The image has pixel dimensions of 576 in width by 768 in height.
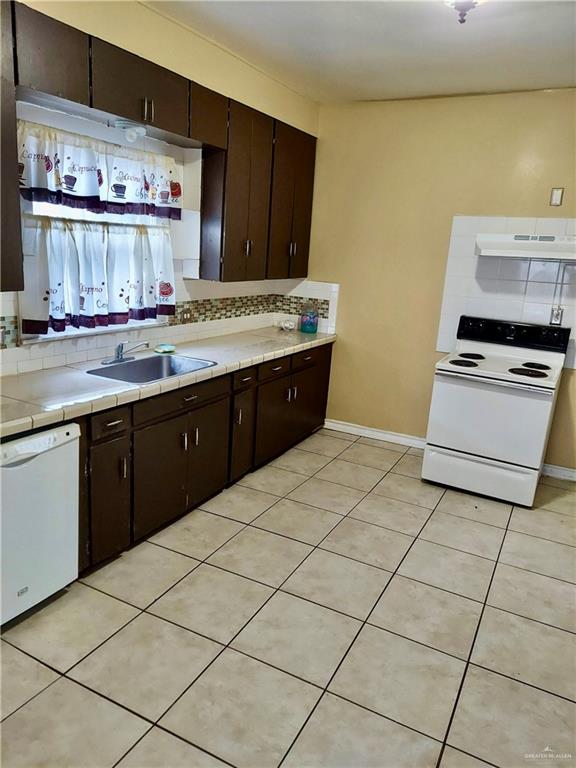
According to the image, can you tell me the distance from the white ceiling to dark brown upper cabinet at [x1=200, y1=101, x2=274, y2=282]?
1.25 feet

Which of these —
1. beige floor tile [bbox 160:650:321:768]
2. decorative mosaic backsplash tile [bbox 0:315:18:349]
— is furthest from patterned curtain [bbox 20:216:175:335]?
beige floor tile [bbox 160:650:321:768]

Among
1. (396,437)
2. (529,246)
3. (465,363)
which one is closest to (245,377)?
(465,363)

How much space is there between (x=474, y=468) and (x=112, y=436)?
92.1 inches

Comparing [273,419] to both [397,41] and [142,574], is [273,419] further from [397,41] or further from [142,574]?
[397,41]

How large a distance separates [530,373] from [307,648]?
7.41ft

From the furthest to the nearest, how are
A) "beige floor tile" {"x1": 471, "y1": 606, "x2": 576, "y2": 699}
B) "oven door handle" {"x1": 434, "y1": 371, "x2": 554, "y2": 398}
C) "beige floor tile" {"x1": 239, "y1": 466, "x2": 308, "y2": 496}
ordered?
"beige floor tile" {"x1": 239, "y1": 466, "x2": 308, "y2": 496} → "oven door handle" {"x1": 434, "y1": 371, "x2": 554, "y2": 398} → "beige floor tile" {"x1": 471, "y1": 606, "x2": 576, "y2": 699}

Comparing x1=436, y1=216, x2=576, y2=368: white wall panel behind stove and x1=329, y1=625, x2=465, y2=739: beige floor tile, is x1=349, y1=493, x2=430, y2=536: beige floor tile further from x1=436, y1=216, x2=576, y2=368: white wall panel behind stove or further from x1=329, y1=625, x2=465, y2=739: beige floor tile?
x1=436, y1=216, x2=576, y2=368: white wall panel behind stove

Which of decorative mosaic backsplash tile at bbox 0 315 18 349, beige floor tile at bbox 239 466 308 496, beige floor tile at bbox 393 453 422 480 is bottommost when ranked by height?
beige floor tile at bbox 239 466 308 496

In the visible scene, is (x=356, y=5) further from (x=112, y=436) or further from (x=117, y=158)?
(x=112, y=436)

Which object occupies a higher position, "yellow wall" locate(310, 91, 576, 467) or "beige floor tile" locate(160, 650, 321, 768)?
"yellow wall" locate(310, 91, 576, 467)

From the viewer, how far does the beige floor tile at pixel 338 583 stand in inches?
98.3

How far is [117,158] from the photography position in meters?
2.95

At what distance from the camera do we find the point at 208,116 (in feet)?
10.4

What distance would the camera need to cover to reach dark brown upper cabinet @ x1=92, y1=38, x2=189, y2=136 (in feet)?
8.09
